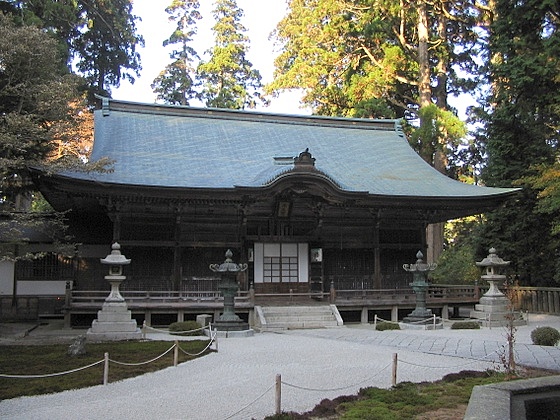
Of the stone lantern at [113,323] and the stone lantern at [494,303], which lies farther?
the stone lantern at [494,303]

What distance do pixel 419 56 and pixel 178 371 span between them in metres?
27.2

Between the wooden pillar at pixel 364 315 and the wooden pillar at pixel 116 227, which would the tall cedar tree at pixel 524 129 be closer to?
the wooden pillar at pixel 364 315

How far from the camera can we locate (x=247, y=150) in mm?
22969

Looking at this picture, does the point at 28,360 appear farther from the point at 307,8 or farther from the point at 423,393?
the point at 307,8

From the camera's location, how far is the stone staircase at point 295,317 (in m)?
16.5

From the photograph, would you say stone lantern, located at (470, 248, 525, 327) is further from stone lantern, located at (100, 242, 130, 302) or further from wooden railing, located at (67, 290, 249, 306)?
stone lantern, located at (100, 242, 130, 302)

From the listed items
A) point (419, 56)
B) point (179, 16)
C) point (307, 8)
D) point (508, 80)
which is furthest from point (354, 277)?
point (179, 16)

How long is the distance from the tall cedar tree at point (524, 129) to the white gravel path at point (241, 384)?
12.8 metres

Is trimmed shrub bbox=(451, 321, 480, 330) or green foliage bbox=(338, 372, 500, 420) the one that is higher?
trimmed shrub bbox=(451, 321, 480, 330)

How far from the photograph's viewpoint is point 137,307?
16.8m

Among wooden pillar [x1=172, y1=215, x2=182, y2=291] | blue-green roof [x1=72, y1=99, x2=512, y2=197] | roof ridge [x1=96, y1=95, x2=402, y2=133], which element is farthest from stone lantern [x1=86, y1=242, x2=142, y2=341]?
roof ridge [x1=96, y1=95, x2=402, y2=133]

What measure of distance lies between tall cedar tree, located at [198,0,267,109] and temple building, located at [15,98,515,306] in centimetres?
1894

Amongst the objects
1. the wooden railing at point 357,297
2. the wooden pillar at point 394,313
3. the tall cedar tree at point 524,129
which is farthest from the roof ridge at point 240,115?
the wooden pillar at point 394,313

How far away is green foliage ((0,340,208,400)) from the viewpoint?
820 cm
